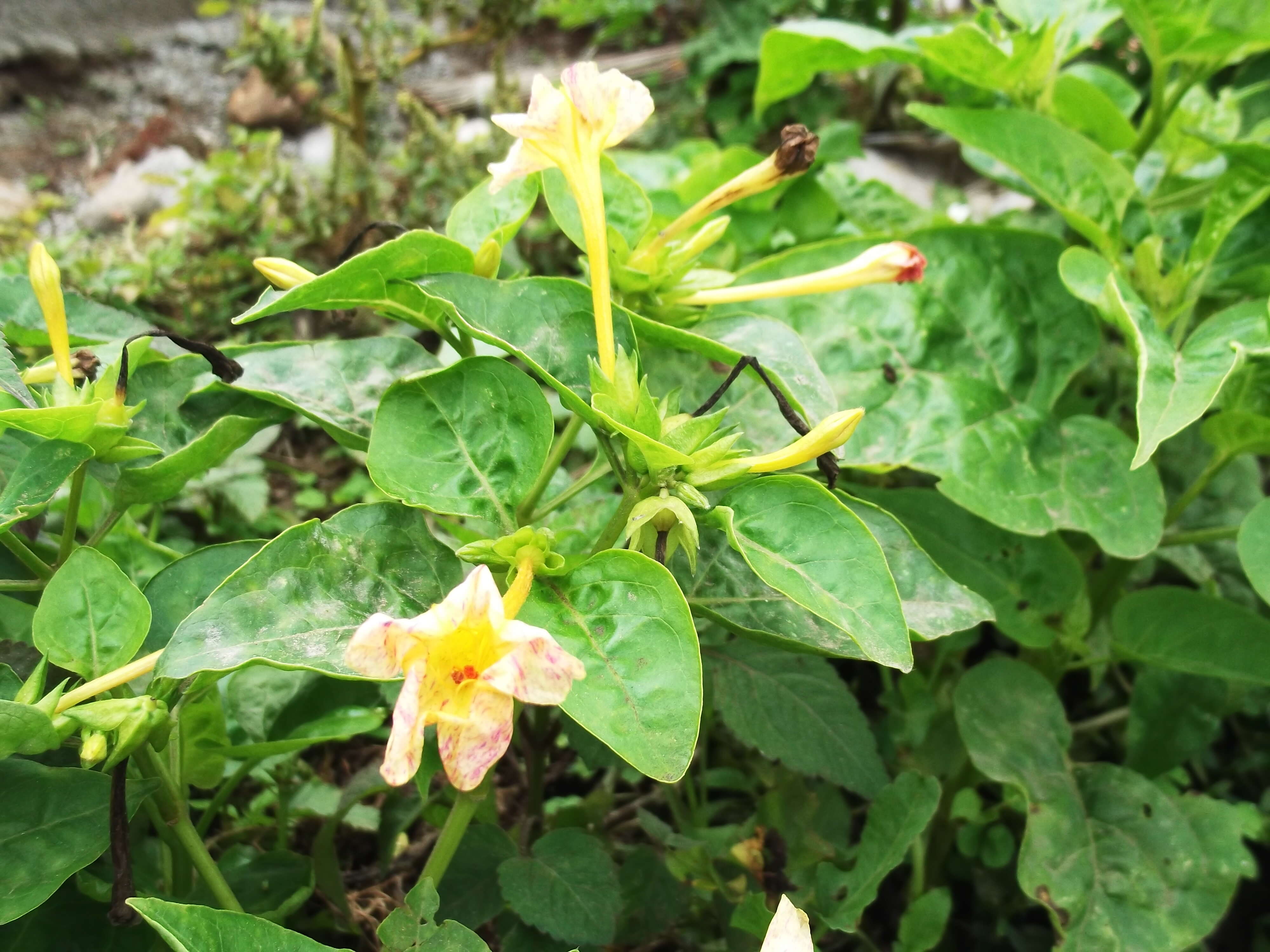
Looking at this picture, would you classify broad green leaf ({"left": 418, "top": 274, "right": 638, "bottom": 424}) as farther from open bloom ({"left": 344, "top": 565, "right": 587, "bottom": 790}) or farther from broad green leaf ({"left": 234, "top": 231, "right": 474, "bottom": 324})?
open bloom ({"left": 344, "top": 565, "right": 587, "bottom": 790})

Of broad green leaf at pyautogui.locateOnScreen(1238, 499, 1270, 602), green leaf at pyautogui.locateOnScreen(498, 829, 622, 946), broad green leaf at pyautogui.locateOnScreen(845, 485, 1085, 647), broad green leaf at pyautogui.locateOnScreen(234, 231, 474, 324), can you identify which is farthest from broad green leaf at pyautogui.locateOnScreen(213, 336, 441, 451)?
broad green leaf at pyautogui.locateOnScreen(1238, 499, 1270, 602)

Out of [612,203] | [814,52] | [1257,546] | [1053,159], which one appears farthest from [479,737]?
[814,52]

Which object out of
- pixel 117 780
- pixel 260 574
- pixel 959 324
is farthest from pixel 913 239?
pixel 117 780

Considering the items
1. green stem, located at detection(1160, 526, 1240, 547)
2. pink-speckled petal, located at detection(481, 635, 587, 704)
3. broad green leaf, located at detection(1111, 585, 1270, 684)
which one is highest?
pink-speckled petal, located at detection(481, 635, 587, 704)

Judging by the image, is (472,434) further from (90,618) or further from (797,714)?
(797,714)

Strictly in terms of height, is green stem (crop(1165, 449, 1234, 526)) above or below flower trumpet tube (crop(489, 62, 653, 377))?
below

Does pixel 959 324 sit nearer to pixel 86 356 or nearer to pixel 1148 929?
pixel 1148 929
